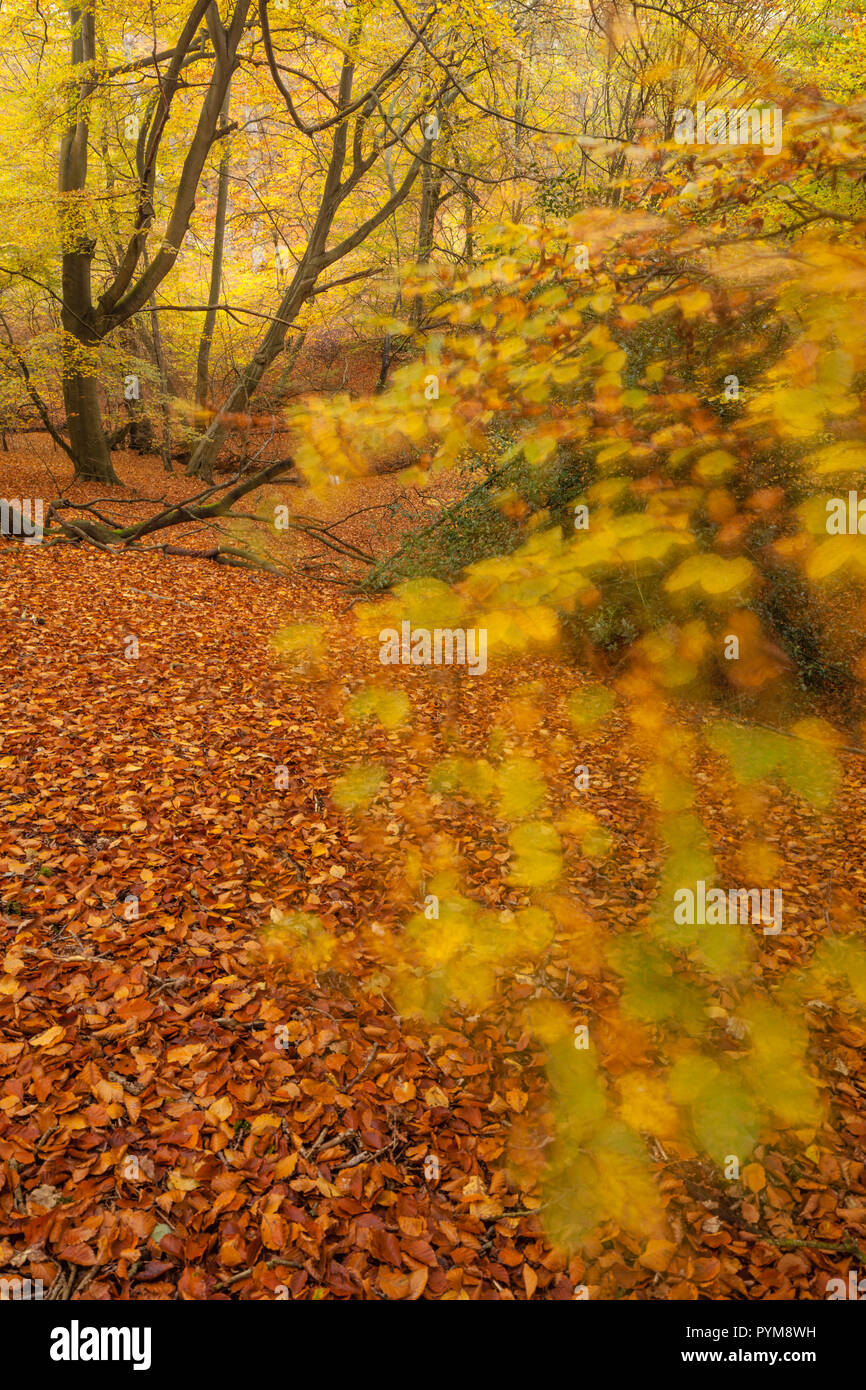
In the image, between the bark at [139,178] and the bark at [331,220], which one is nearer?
the bark at [139,178]

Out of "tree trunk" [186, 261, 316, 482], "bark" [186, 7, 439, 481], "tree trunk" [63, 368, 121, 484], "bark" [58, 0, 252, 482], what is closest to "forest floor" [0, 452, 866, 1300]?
"bark" [58, 0, 252, 482]

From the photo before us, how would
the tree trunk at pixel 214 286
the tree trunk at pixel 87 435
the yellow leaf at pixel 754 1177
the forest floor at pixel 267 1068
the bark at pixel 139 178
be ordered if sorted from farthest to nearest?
the tree trunk at pixel 214 286 → the tree trunk at pixel 87 435 → the bark at pixel 139 178 → the yellow leaf at pixel 754 1177 → the forest floor at pixel 267 1068

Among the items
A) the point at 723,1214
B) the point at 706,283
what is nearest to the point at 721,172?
the point at 706,283

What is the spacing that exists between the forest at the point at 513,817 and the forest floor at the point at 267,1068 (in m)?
0.01

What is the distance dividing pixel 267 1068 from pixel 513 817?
2.44m

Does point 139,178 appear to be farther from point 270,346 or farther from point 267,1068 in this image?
point 267,1068

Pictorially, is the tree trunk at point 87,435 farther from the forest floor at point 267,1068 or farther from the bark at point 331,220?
the forest floor at point 267,1068

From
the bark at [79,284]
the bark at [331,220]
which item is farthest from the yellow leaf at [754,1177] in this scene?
the bark at [79,284]

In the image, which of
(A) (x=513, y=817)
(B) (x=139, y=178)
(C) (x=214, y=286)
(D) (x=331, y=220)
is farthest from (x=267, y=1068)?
(C) (x=214, y=286)

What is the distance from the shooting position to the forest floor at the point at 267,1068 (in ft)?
7.01

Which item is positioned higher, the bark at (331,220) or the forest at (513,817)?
the bark at (331,220)

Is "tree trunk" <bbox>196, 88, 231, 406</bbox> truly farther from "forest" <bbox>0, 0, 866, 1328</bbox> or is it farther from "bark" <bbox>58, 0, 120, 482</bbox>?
"forest" <bbox>0, 0, 866, 1328</bbox>

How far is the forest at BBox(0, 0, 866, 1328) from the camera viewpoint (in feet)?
7.49

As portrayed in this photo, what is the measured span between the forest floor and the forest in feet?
0.05
